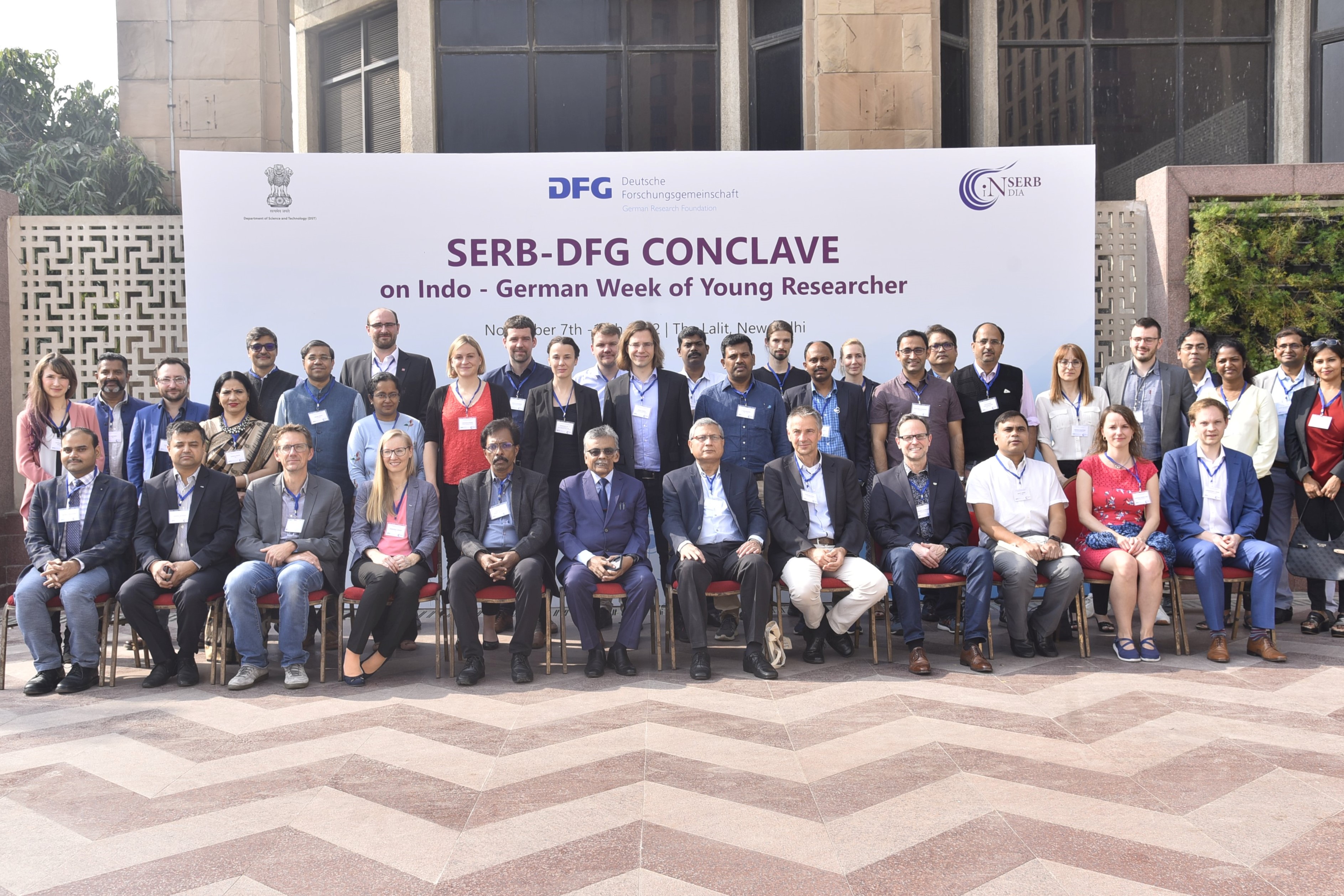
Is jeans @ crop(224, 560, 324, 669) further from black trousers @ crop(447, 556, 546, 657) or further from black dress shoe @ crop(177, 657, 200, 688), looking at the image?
black trousers @ crop(447, 556, 546, 657)

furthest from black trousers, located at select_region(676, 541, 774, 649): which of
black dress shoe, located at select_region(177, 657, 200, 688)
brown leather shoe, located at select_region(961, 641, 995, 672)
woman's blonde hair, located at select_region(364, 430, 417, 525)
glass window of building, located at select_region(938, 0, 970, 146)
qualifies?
glass window of building, located at select_region(938, 0, 970, 146)

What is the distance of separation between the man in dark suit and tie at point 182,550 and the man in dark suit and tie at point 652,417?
6.75 feet

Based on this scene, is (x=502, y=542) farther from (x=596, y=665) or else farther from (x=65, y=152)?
(x=65, y=152)

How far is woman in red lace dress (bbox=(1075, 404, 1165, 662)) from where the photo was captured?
17.3 ft

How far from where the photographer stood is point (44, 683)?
4.90 m

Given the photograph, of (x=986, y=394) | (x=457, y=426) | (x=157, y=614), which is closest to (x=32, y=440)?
(x=157, y=614)

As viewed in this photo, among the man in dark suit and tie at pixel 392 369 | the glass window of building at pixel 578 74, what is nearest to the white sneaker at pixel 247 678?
the man in dark suit and tie at pixel 392 369

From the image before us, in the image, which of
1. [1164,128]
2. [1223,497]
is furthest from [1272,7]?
[1223,497]

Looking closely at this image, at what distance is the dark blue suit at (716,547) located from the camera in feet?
16.7

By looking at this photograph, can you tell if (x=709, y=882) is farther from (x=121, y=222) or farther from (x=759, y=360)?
(x=121, y=222)

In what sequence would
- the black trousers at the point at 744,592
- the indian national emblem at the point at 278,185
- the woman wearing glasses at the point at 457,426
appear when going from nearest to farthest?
1. the black trousers at the point at 744,592
2. the woman wearing glasses at the point at 457,426
3. the indian national emblem at the point at 278,185

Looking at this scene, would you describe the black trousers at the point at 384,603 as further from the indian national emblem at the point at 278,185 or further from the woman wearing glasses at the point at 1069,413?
the woman wearing glasses at the point at 1069,413

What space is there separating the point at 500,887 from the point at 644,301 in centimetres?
490

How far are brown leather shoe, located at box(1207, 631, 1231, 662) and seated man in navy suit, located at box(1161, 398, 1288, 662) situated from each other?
21 millimetres
